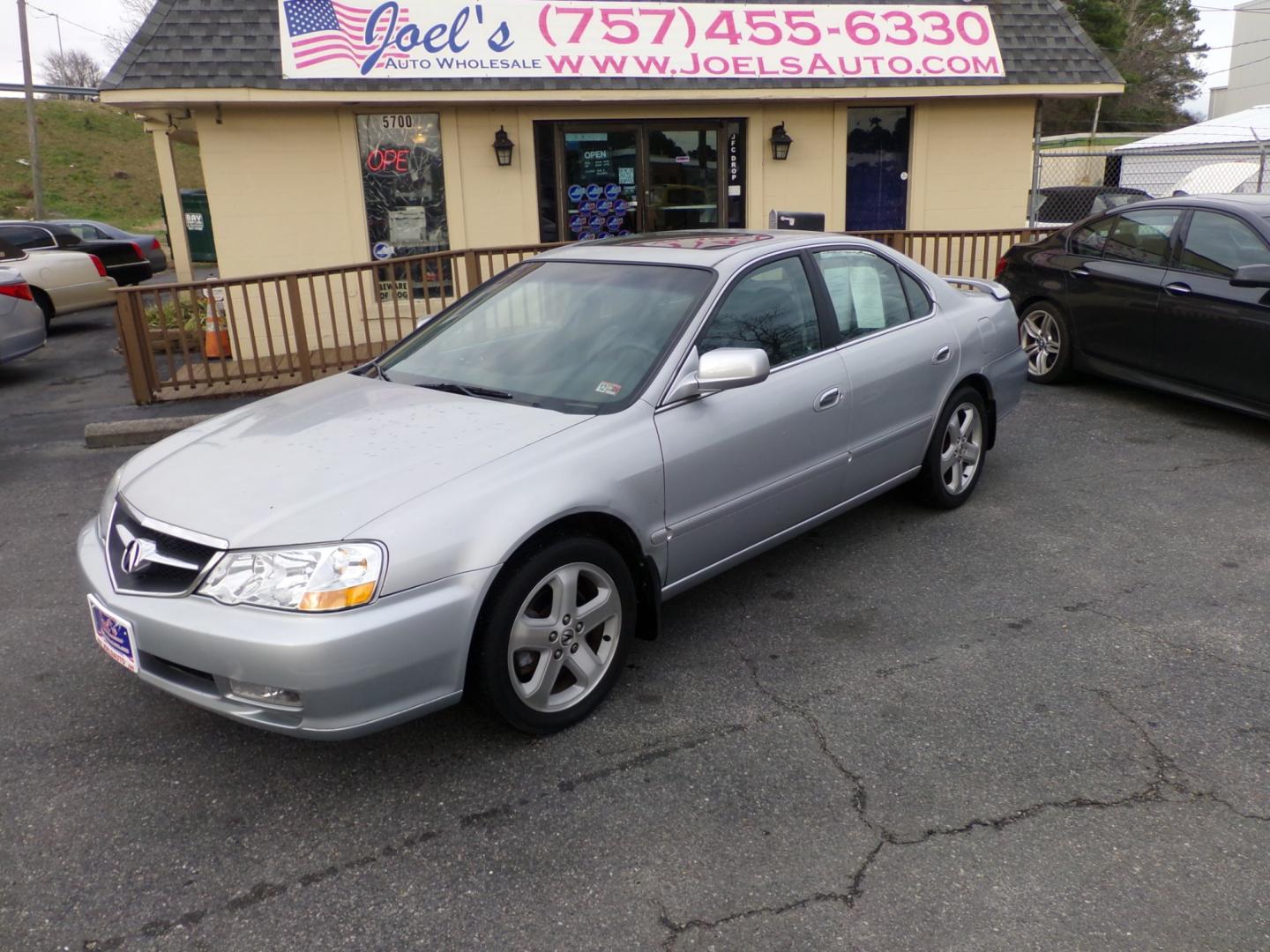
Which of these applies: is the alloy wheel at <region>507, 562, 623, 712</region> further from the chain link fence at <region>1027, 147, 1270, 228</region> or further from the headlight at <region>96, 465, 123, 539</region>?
the chain link fence at <region>1027, 147, 1270, 228</region>

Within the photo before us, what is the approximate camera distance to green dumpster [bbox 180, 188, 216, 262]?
59.0 ft

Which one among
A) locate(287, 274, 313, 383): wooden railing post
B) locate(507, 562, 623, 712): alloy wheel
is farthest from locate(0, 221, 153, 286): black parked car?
locate(507, 562, 623, 712): alloy wheel

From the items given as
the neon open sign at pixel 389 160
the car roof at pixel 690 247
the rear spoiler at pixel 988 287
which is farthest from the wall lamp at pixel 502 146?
the car roof at pixel 690 247

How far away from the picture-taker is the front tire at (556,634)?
3135 millimetres

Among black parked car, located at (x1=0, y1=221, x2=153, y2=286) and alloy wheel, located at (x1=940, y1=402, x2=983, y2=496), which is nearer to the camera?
alloy wheel, located at (x1=940, y1=402, x2=983, y2=496)

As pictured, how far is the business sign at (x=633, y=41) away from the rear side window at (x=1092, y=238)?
409 centimetres

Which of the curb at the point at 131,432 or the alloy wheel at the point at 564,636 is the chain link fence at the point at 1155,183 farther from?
the alloy wheel at the point at 564,636

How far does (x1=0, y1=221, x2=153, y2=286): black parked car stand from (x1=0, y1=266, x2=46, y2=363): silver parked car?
4.91 metres

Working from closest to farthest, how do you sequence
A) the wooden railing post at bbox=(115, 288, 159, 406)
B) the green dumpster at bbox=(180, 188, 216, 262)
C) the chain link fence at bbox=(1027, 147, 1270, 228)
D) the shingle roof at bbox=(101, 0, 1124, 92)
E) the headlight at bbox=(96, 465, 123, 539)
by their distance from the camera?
1. the headlight at bbox=(96, 465, 123, 539)
2. the wooden railing post at bbox=(115, 288, 159, 406)
3. the shingle roof at bbox=(101, 0, 1124, 92)
4. the green dumpster at bbox=(180, 188, 216, 262)
5. the chain link fence at bbox=(1027, 147, 1270, 228)

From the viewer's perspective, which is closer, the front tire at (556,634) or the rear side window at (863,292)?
the front tire at (556,634)

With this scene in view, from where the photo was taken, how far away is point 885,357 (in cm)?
472

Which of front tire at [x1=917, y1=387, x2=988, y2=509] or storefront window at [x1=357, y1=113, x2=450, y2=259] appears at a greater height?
storefront window at [x1=357, y1=113, x2=450, y2=259]

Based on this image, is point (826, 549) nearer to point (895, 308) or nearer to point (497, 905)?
point (895, 308)

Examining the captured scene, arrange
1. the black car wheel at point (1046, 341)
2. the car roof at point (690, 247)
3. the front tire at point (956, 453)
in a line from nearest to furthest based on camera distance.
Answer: the car roof at point (690, 247) < the front tire at point (956, 453) < the black car wheel at point (1046, 341)
